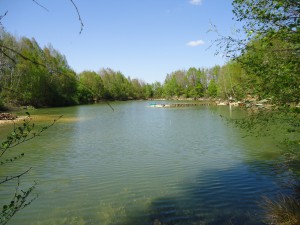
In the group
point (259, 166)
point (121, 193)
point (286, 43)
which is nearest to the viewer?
point (286, 43)

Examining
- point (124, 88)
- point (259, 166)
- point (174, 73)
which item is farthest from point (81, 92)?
point (259, 166)

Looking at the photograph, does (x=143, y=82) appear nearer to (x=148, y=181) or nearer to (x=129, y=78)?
(x=129, y=78)

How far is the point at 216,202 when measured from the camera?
1012 cm

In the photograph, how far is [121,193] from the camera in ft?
37.8

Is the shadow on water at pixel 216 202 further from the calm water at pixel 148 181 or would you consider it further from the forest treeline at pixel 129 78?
the forest treeline at pixel 129 78

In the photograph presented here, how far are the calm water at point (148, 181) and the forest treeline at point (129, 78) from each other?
3.79 meters

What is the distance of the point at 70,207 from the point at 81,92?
Result: 317 ft

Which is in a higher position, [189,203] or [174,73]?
[174,73]

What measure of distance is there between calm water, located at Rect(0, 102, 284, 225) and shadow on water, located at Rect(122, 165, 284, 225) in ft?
0.09

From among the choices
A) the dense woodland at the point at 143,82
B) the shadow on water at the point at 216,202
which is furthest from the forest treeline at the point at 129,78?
the shadow on water at the point at 216,202

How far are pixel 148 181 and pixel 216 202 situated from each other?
369 cm

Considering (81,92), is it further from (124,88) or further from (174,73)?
(174,73)

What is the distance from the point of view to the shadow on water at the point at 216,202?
881 cm

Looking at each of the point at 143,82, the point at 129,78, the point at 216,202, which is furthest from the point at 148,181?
the point at 143,82
